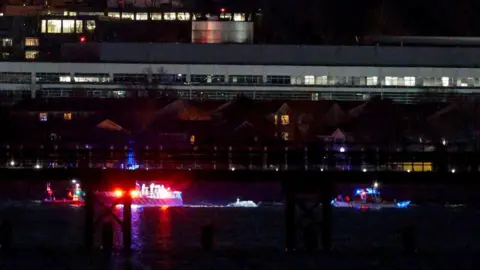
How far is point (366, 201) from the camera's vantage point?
7262 cm

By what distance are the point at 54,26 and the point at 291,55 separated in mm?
43695

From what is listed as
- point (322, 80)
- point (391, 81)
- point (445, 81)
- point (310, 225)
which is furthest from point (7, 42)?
point (310, 225)

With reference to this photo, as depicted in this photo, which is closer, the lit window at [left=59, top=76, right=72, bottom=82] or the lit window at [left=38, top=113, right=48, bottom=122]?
the lit window at [left=38, top=113, right=48, bottom=122]

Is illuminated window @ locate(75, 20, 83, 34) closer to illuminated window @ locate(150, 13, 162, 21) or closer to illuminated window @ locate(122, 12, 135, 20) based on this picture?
illuminated window @ locate(122, 12, 135, 20)

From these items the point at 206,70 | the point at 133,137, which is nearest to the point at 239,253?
the point at 133,137

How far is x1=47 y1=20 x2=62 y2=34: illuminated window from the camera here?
482ft

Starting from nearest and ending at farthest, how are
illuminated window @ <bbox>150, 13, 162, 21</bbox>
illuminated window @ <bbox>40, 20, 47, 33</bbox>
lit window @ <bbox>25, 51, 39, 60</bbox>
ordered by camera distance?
lit window @ <bbox>25, 51, 39, 60</bbox>
illuminated window @ <bbox>40, 20, 47, 33</bbox>
illuminated window @ <bbox>150, 13, 162, 21</bbox>

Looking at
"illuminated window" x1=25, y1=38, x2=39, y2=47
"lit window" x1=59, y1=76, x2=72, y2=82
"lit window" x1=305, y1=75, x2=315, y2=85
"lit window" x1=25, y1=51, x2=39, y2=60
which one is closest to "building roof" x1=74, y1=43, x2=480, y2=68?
"lit window" x1=305, y1=75, x2=315, y2=85

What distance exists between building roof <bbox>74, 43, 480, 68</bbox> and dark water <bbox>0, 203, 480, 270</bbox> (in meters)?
38.7

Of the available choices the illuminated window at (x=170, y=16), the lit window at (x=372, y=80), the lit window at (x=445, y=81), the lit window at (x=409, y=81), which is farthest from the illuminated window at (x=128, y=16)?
the lit window at (x=445, y=81)

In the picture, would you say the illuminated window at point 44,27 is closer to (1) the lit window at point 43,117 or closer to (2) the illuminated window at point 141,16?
(2) the illuminated window at point 141,16

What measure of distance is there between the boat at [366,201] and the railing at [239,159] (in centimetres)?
2464

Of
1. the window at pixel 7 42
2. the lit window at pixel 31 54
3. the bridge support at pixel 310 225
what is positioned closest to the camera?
the bridge support at pixel 310 225

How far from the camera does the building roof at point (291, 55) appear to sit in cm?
10838
